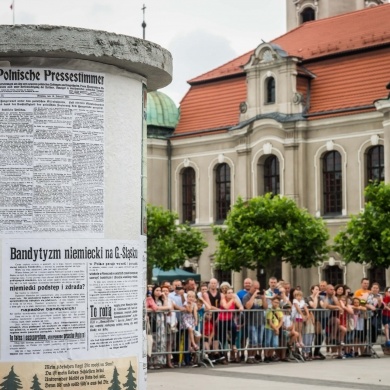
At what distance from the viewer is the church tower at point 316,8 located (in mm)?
69188

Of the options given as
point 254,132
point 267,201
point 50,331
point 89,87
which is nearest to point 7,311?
point 50,331

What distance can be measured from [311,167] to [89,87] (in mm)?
44509

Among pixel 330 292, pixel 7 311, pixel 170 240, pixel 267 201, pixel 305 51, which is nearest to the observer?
pixel 7 311

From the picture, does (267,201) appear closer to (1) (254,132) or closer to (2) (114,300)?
(1) (254,132)

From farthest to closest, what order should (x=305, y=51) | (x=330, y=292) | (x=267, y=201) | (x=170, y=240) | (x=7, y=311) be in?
(x=305, y=51), (x=170, y=240), (x=267, y=201), (x=330, y=292), (x=7, y=311)

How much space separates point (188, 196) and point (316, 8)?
17591mm

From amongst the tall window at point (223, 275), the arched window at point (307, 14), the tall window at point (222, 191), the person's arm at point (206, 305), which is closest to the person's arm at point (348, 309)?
the person's arm at point (206, 305)

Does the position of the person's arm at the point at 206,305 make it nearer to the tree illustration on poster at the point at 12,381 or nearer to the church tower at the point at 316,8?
the tree illustration on poster at the point at 12,381

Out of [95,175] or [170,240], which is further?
[170,240]

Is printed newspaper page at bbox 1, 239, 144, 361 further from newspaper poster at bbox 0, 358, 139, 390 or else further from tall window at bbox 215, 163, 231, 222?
tall window at bbox 215, 163, 231, 222

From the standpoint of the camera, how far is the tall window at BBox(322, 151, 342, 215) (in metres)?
51.8

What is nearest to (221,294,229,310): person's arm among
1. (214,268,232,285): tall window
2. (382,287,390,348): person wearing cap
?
(382,287,390,348): person wearing cap

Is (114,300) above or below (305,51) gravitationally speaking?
below

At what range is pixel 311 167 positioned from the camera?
5259 cm
